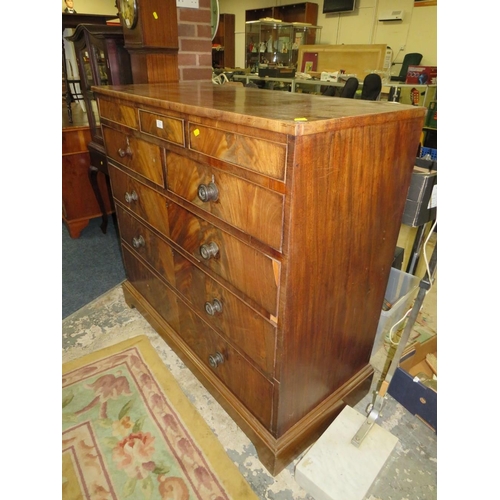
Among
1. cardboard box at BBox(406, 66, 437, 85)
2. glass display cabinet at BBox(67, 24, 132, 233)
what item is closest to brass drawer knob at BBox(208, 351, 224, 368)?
glass display cabinet at BBox(67, 24, 132, 233)

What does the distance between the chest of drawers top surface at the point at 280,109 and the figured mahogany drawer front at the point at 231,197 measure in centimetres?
15

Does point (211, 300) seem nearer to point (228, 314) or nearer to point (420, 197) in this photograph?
point (228, 314)

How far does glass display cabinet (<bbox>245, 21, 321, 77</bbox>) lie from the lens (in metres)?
5.99

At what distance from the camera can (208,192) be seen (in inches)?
38.2

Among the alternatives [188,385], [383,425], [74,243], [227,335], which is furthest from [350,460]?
[74,243]

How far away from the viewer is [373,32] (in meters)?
5.29

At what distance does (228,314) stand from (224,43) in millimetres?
7890

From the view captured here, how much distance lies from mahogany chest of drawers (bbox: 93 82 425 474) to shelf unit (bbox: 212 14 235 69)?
6961 millimetres

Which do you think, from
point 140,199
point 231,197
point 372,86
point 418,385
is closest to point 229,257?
point 231,197

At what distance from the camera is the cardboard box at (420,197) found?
1.09 metres

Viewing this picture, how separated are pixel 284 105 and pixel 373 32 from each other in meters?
5.52
